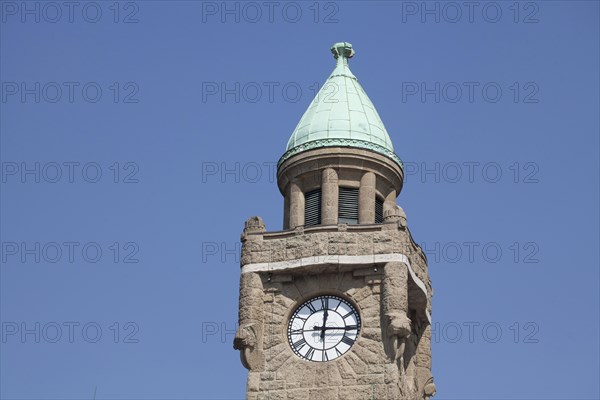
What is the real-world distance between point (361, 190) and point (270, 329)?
540cm

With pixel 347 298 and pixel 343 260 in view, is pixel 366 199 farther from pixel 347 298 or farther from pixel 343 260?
pixel 347 298

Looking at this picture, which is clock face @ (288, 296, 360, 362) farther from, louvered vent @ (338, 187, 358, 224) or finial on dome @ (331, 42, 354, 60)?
finial on dome @ (331, 42, 354, 60)

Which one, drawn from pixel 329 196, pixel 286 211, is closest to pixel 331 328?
pixel 329 196

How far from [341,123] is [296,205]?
9.61 feet

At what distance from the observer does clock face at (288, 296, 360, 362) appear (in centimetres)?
5256

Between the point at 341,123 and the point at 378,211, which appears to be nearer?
the point at 378,211

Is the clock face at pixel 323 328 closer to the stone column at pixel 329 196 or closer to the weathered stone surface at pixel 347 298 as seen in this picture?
the weathered stone surface at pixel 347 298

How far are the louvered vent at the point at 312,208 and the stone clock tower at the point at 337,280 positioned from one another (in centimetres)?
4

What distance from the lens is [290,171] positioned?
5641 cm

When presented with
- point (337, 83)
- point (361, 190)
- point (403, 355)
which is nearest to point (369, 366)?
point (403, 355)

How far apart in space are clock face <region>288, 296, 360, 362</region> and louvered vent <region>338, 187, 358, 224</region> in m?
2.93

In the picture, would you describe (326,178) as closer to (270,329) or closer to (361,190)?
(361,190)

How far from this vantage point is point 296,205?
5578cm

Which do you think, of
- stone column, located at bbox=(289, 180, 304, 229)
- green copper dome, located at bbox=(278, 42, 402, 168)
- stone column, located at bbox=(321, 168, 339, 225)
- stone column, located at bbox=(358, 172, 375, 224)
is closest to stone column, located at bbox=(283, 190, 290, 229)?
stone column, located at bbox=(289, 180, 304, 229)
